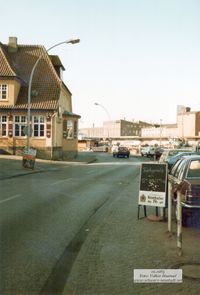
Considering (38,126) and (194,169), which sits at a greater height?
(38,126)

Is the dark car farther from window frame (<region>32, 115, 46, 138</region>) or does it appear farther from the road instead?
the road

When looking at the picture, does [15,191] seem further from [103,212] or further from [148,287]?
[148,287]

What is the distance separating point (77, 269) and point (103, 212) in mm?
4748

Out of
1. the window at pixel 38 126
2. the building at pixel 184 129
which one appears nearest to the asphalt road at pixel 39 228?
the window at pixel 38 126

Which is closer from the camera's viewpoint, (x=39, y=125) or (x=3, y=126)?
(x=3, y=126)

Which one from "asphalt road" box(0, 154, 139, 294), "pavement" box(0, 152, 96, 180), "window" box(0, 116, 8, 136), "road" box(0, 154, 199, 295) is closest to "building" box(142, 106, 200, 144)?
"window" box(0, 116, 8, 136)

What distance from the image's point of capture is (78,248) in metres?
6.66

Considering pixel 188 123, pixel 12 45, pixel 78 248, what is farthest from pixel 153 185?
pixel 188 123

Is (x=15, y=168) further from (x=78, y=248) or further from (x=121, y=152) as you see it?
(x=121, y=152)

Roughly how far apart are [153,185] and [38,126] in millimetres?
29787

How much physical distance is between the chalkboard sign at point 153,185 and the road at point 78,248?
55cm

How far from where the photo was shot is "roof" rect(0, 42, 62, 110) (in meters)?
37.4

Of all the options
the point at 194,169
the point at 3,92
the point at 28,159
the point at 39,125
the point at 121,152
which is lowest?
the point at 121,152

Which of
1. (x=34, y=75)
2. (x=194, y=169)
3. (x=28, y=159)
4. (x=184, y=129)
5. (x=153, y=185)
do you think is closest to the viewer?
(x=194, y=169)
